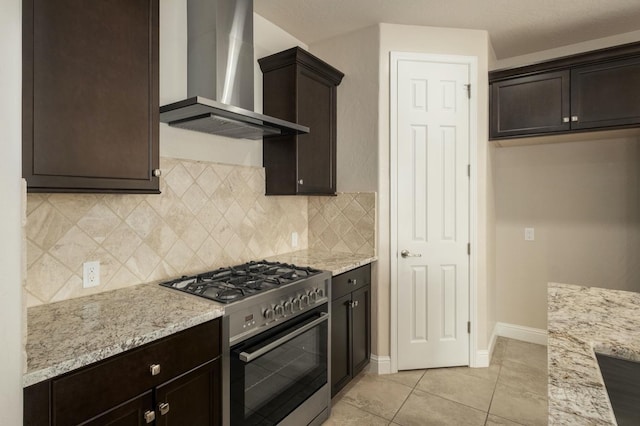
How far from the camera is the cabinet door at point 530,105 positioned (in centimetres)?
279

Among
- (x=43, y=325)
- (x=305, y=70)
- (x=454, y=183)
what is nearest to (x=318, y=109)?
(x=305, y=70)

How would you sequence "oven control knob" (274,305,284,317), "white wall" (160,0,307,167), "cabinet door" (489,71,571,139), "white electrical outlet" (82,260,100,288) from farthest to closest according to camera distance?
"cabinet door" (489,71,571,139) → "white wall" (160,0,307,167) → "oven control knob" (274,305,284,317) → "white electrical outlet" (82,260,100,288)

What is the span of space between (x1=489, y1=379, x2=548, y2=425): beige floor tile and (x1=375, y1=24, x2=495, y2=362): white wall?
43 cm

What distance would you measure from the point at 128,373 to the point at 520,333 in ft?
11.6

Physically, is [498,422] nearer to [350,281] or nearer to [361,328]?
[361,328]

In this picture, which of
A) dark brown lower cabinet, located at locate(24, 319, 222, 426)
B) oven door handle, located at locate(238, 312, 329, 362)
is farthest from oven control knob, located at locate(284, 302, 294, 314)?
dark brown lower cabinet, located at locate(24, 319, 222, 426)

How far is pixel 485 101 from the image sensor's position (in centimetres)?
294

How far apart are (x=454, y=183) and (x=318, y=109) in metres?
1.26

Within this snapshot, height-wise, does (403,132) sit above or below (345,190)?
above

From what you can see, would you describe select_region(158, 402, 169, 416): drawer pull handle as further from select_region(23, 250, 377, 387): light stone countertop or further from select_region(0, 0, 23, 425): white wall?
select_region(0, 0, 23, 425): white wall

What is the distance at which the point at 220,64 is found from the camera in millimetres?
2002

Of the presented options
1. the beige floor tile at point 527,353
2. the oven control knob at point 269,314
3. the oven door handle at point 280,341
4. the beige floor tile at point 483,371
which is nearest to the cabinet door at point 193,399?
the oven door handle at point 280,341

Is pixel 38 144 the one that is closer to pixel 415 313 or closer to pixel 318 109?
pixel 318 109

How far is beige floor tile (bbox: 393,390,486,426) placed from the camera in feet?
7.25
